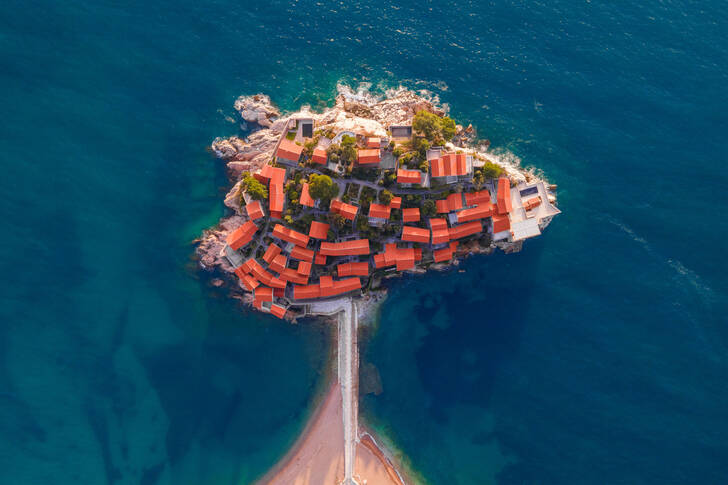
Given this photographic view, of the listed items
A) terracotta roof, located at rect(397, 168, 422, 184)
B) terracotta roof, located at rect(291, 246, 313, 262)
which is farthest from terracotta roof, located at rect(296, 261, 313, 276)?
terracotta roof, located at rect(397, 168, 422, 184)

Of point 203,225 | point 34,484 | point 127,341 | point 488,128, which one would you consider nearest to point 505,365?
point 488,128

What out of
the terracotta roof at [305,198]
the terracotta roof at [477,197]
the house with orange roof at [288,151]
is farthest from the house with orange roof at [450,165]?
the house with orange roof at [288,151]

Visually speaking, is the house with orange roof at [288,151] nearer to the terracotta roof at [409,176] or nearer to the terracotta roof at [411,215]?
the terracotta roof at [409,176]

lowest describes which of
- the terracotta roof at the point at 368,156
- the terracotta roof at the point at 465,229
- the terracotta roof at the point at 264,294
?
the terracotta roof at the point at 264,294

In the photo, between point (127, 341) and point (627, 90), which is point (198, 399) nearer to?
point (127, 341)

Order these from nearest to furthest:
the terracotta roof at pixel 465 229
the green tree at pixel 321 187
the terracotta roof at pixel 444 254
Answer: the green tree at pixel 321 187
the terracotta roof at pixel 465 229
the terracotta roof at pixel 444 254

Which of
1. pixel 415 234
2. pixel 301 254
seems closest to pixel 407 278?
pixel 415 234

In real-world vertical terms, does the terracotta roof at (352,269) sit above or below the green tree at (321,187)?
below
